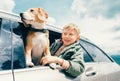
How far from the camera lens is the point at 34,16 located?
4.43 metres

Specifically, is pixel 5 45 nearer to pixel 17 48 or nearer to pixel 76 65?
pixel 17 48

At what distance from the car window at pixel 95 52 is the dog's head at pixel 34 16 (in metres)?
1.17

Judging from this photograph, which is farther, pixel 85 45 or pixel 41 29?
pixel 85 45

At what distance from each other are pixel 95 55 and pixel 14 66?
7.72 feet

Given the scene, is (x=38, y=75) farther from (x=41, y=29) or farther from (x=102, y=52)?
(x=102, y=52)

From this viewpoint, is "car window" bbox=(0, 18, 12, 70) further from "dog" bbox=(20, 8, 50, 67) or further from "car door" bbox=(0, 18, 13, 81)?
"dog" bbox=(20, 8, 50, 67)

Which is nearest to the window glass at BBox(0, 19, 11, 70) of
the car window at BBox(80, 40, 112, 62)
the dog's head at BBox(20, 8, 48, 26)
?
the dog's head at BBox(20, 8, 48, 26)

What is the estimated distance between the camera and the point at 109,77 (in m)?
5.93

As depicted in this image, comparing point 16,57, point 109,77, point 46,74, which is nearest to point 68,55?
point 46,74

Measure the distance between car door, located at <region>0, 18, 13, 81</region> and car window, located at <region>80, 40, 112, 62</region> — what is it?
6.06ft

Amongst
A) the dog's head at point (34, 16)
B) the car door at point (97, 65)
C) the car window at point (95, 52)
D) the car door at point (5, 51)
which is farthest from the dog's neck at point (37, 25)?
the car window at point (95, 52)

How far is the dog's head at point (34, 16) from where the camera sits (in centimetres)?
426

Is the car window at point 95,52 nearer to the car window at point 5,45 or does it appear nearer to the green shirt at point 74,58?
the green shirt at point 74,58

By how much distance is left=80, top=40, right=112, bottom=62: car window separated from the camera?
5.59 metres
